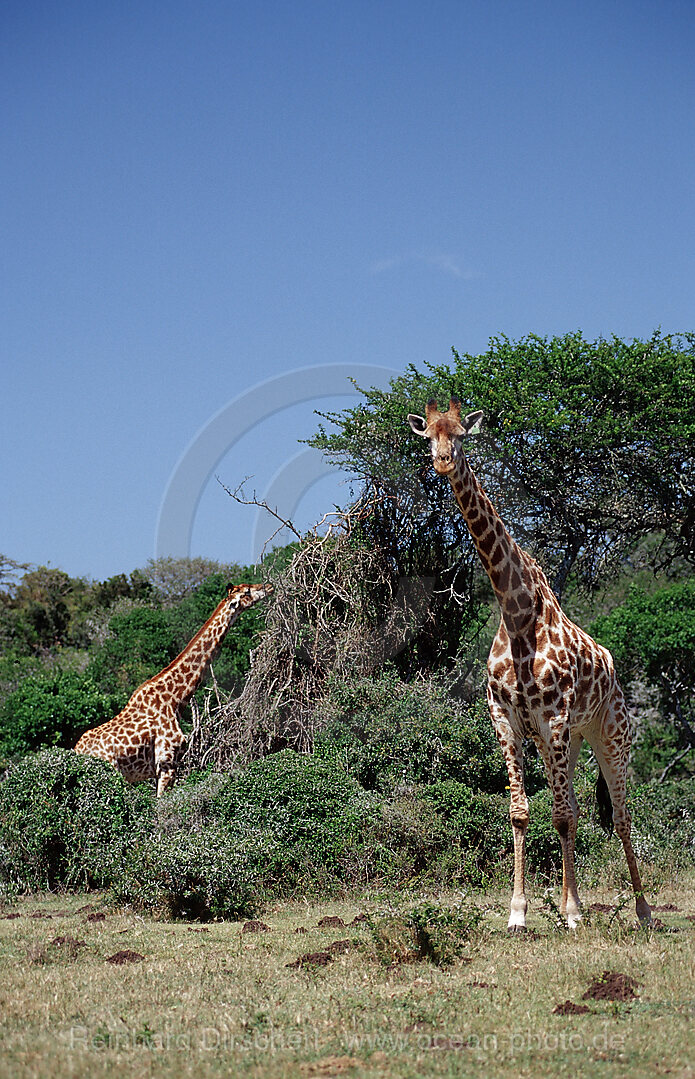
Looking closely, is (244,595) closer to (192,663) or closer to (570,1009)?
(192,663)

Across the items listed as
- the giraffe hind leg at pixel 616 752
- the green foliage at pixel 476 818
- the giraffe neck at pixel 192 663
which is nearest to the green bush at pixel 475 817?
the green foliage at pixel 476 818

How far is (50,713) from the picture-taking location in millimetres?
16594

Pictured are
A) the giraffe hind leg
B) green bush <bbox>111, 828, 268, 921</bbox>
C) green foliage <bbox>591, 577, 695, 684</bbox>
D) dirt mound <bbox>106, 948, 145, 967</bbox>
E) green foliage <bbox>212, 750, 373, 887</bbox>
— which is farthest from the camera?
green foliage <bbox>591, 577, 695, 684</bbox>

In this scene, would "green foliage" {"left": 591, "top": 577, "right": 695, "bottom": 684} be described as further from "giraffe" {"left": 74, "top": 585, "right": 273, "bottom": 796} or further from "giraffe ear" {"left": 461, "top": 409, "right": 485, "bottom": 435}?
"giraffe ear" {"left": 461, "top": 409, "right": 485, "bottom": 435}

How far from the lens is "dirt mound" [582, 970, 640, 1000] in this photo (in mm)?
5703

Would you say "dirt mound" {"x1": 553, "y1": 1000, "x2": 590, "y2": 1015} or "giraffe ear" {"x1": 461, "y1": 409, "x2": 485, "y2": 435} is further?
"giraffe ear" {"x1": 461, "y1": 409, "x2": 485, "y2": 435}

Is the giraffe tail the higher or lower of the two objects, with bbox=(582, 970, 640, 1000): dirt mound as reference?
higher

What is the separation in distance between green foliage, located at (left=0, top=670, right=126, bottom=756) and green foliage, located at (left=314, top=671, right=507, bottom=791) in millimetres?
5761

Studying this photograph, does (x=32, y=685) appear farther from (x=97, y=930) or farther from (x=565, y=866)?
(x=565, y=866)

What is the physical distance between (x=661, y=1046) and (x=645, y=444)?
1179 centimetres

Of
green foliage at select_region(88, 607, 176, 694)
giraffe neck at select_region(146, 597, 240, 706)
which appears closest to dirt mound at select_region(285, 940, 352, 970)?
giraffe neck at select_region(146, 597, 240, 706)

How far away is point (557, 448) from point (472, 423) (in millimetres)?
7952

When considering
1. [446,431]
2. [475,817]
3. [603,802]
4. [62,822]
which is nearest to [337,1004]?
[446,431]

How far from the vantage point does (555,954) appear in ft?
22.6
